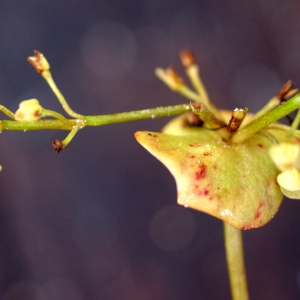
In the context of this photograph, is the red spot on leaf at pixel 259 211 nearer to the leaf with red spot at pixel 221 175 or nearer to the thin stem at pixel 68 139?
the leaf with red spot at pixel 221 175

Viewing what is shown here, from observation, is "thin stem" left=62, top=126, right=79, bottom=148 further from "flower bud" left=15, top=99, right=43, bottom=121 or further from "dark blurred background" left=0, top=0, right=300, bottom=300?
"dark blurred background" left=0, top=0, right=300, bottom=300

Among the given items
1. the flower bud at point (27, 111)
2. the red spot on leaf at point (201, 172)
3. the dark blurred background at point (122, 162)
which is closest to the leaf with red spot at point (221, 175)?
the red spot on leaf at point (201, 172)

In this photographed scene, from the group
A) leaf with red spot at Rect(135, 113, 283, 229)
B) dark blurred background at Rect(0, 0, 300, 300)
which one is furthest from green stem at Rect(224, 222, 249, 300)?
dark blurred background at Rect(0, 0, 300, 300)

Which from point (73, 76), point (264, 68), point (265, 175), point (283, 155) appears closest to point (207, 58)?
point (264, 68)

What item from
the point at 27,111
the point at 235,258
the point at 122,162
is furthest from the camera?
the point at 122,162

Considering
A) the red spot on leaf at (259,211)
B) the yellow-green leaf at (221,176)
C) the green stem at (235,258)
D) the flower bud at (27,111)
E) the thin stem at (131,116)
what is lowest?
the green stem at (235,258)

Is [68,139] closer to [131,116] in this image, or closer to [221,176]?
[131,116]

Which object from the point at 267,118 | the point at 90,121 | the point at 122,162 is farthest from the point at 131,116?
the point at 122,162
